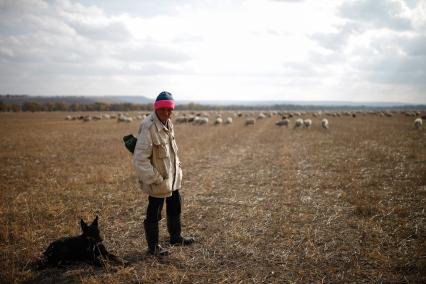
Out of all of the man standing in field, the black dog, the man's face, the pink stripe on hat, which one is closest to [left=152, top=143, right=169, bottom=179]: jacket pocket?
the man standing in field

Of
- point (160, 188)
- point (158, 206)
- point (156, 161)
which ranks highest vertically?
point (156, 161)

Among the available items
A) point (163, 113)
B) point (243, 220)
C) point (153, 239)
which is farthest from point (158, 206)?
point (243, 220)

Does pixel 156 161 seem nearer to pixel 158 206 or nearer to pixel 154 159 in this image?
pixel 154 159

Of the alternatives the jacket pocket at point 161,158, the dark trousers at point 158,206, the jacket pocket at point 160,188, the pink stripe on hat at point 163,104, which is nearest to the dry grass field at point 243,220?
the dark trousers at point 158,206

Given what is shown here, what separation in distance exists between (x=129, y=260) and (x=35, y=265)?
127cm

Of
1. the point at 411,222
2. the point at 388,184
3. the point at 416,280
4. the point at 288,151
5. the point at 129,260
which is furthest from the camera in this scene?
the point at 288,151

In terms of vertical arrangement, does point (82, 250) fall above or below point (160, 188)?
below

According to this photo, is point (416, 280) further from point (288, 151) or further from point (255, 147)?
point (255, 147)

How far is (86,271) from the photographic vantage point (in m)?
4.45

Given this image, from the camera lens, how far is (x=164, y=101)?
14.8 feet

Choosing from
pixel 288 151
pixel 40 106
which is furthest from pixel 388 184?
pixel 40 106

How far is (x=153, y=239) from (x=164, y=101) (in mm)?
2041

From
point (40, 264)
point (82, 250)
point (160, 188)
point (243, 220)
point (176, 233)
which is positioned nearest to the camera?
point (40, 264)

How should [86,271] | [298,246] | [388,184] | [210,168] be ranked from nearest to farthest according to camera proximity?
[86,271] → [298,246] → [388,184] → [210,168]
